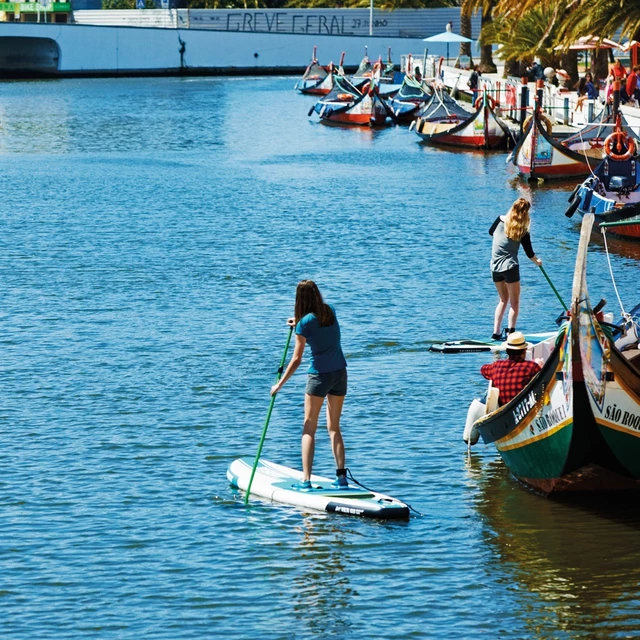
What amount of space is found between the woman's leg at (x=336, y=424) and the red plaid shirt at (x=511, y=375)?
1777mm

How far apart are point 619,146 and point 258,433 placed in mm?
17140

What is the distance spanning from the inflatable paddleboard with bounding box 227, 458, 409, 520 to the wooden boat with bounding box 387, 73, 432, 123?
5287cm

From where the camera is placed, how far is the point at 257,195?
129ft

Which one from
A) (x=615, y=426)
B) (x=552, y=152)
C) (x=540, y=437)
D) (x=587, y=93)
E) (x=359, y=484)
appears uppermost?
(x=587, y=93)

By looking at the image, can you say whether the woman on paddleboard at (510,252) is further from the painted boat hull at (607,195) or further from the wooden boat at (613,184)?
the wooden boat at (613,184)

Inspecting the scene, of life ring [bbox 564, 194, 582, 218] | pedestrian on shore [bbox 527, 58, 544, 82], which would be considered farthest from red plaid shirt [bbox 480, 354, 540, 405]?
pedestrian on shore [bbox 527, 58, 544, 82]

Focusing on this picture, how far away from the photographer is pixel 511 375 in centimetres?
1323

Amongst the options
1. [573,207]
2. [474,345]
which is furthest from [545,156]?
[474,345]

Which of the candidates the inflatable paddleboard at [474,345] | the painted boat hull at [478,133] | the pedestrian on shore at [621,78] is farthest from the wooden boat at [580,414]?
the painted boat hull at [478,133]

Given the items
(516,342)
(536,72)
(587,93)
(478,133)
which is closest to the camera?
(516,342)

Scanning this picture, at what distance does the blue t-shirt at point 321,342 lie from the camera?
1216 cm

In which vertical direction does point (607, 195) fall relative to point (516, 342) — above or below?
below

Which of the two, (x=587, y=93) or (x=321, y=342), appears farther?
(x=587, y=93)

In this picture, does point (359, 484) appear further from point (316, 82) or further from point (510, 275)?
point (316, 82)
